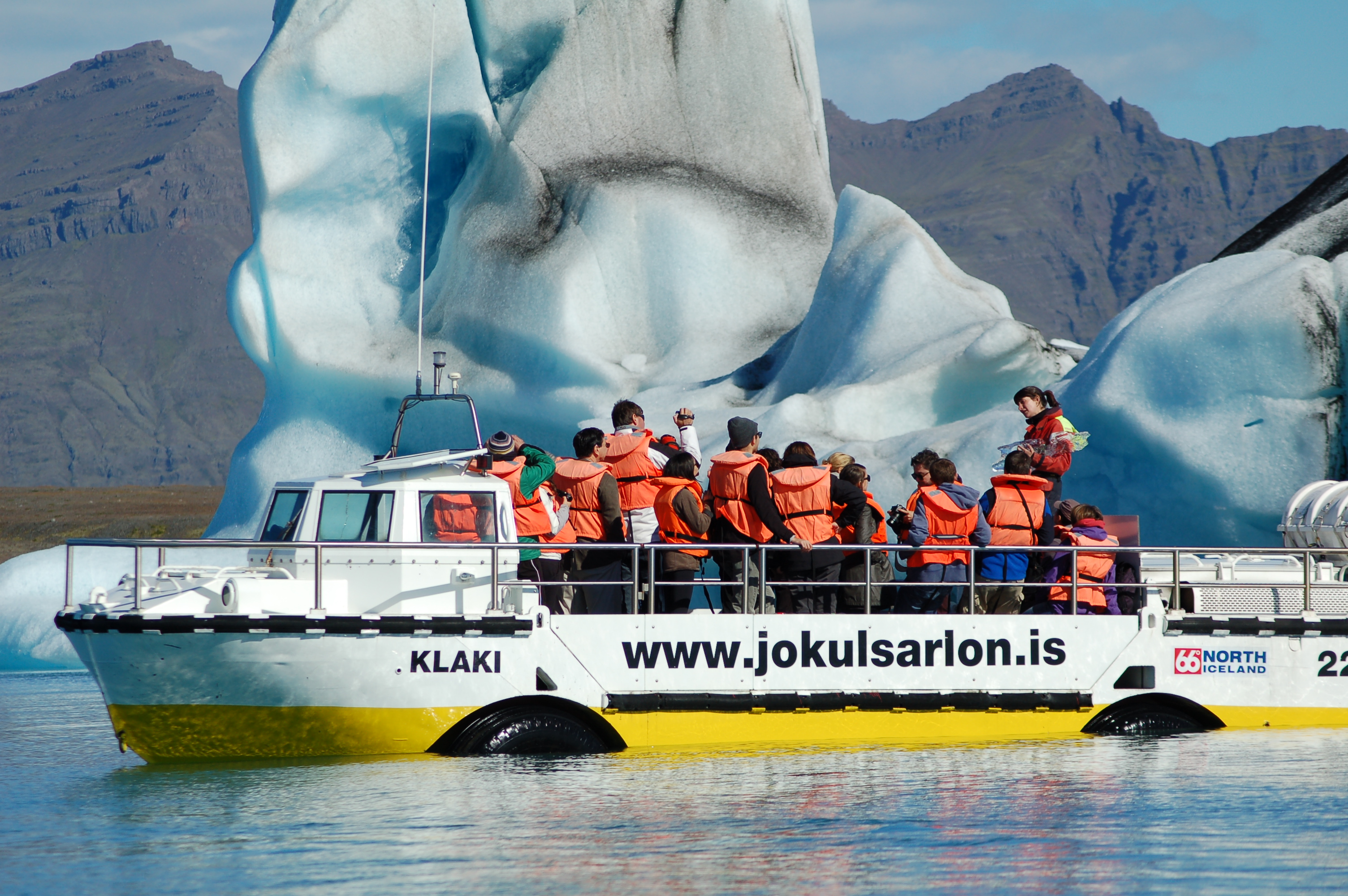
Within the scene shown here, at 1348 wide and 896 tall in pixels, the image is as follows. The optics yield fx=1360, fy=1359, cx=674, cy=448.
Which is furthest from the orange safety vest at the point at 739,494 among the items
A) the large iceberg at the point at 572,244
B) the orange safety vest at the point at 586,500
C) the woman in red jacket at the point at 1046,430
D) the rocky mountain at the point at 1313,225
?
the rocky mountain at the point at 1313,225

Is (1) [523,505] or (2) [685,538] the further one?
(1) [523,505]

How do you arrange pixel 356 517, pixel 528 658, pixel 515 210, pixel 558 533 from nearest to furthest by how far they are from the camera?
pixel 528 658
pixel 356 517
pixel 558 533
pixel 515 210

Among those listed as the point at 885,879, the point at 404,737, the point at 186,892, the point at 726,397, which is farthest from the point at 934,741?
the point at 726,397

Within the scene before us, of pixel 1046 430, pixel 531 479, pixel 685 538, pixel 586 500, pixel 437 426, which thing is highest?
pixel 437 426

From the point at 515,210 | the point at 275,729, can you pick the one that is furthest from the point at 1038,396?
the point at 515,210

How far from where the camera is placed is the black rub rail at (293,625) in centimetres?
762

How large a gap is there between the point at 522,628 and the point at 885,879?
9.44 feet

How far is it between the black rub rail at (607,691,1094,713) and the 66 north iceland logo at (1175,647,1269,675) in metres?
0.81

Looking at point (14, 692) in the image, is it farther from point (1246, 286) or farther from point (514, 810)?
point (1246, 286)

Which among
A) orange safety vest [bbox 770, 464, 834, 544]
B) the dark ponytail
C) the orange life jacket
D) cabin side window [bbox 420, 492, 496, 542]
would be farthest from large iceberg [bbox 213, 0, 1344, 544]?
cabin side window [bbox 420, 492, 496, 542]

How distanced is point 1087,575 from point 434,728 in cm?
423

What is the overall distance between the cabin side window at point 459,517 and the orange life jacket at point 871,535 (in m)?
2.16

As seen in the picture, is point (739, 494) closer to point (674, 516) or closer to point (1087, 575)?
point (674, 516)

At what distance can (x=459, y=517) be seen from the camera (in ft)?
27.5
